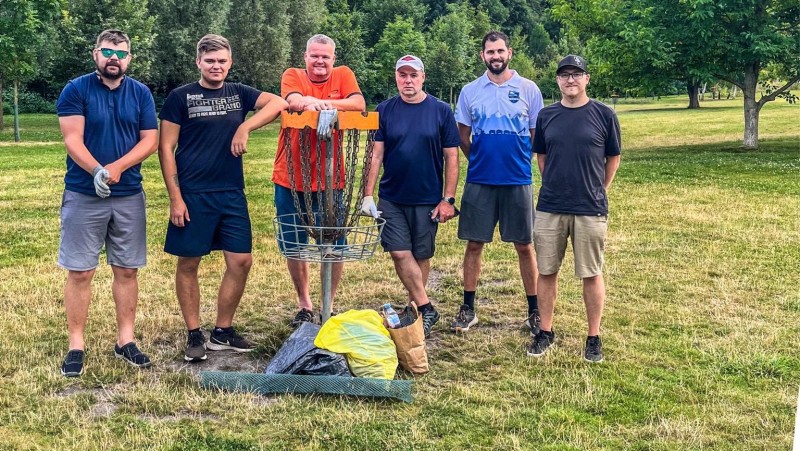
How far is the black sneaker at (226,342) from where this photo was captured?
5.61m

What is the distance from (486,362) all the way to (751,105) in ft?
61.6

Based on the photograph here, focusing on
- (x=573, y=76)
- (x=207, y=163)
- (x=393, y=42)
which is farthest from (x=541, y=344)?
(x=393, y=42)

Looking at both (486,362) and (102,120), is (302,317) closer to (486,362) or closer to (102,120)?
(486,362)

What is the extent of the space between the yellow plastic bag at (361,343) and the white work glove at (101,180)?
1648mm

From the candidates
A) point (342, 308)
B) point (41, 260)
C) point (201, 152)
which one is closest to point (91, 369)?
point (201, 152)

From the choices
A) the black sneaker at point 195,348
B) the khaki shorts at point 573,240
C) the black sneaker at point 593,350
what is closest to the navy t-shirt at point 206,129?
the black sneaker at point 195,348

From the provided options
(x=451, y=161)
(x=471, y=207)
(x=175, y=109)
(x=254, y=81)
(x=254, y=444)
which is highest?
(x=254, y=81)

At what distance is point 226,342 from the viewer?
18.4 ft

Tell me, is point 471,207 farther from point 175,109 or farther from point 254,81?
point 254,81

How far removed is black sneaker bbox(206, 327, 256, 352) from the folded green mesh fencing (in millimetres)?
870

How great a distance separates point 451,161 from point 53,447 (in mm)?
3258

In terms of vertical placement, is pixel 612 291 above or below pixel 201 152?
below

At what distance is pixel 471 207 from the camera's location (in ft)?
19.6

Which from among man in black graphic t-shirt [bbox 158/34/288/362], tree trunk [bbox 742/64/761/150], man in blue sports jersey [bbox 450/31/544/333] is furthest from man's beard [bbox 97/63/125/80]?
tree trunk [bbox 742/64/761/150]
